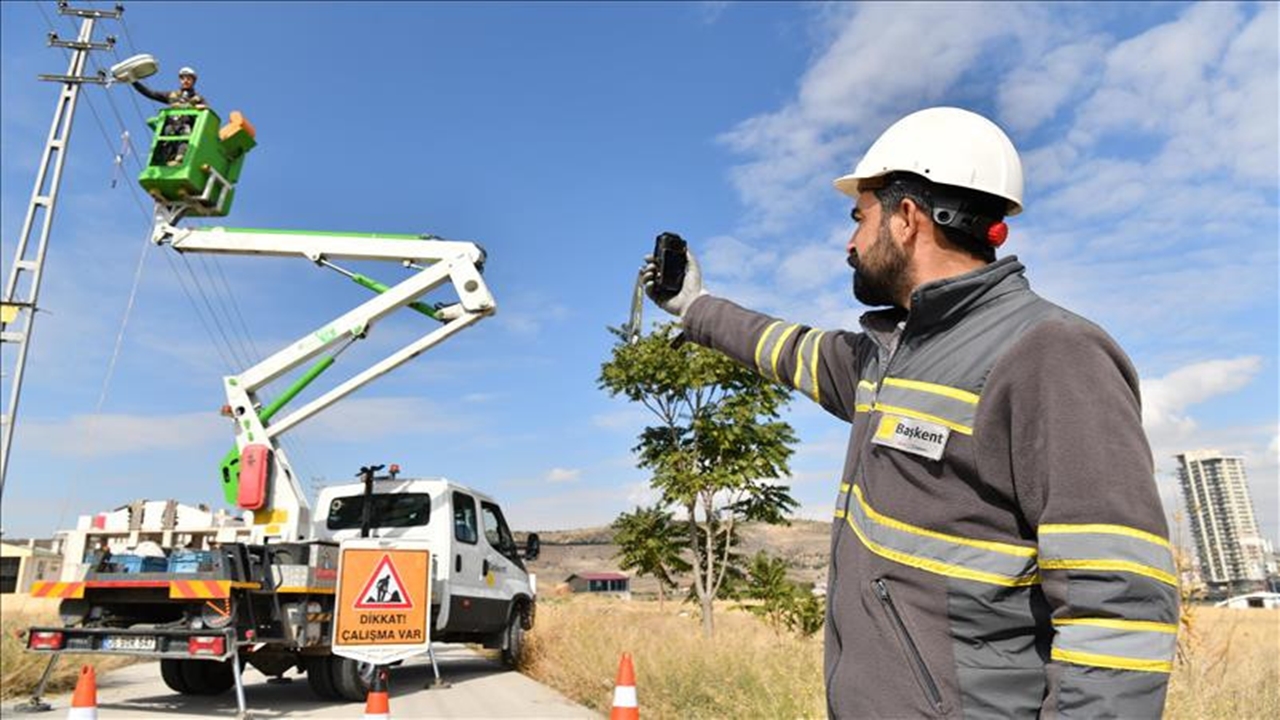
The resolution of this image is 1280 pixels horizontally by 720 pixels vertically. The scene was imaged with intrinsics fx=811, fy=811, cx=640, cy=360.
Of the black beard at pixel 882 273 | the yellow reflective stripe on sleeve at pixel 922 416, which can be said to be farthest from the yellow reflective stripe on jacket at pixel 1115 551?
the black beard at pixel 882 273

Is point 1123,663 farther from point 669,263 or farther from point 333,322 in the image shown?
point 333,322

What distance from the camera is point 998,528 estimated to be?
1.58 meters

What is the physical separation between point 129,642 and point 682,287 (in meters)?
7.10

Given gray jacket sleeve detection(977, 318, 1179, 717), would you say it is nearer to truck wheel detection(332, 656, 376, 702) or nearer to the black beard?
the black beard

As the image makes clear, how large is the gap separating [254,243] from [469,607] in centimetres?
530

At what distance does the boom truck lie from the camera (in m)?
7.45

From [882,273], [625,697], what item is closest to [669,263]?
[882,273]

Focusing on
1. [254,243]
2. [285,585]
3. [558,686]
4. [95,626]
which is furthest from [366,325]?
[558,686]

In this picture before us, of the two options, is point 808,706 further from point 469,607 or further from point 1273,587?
point 469,607

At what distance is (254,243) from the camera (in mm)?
10133

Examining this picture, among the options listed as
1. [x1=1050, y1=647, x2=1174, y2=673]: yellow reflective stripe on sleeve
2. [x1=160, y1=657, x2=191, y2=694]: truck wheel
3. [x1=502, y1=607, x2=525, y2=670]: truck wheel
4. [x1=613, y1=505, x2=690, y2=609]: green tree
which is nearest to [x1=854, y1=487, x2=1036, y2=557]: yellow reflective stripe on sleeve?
[x1=1050, y1=647, x2=1174, y2=673]: yellow reflective stripe on sleeve

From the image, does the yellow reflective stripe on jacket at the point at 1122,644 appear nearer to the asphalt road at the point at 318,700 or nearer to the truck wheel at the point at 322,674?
the asphalt road at the point at 318,700

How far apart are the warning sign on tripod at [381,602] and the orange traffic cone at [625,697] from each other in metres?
3.79

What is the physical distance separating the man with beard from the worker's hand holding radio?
0.83 m
